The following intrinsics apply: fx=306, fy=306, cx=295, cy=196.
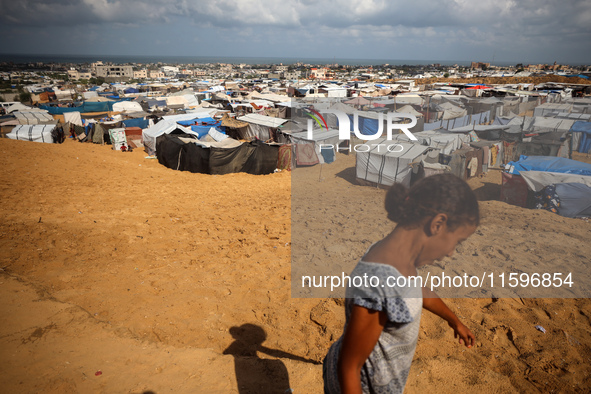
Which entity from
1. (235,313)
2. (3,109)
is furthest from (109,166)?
(3,109)

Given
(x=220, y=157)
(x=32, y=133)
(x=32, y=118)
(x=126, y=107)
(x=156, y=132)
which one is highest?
(x=126, y=107)

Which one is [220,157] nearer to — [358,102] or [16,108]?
[358,102]

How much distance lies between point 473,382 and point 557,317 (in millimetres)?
2133

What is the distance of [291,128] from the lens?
20594 millimetres

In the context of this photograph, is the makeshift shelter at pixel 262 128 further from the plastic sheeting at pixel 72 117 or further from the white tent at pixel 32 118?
the plastic sheeting at pixel 72 117

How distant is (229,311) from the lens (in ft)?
16.2

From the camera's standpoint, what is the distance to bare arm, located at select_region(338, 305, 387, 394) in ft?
4.80

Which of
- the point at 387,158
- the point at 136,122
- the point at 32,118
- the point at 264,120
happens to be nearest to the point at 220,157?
the point at 264,120

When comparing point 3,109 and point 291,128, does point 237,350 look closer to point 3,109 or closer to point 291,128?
point 291,128

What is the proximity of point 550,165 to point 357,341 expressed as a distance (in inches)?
240

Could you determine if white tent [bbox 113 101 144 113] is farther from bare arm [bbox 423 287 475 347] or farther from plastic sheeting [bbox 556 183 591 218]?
bare arm [bbox 423 287 475 347]

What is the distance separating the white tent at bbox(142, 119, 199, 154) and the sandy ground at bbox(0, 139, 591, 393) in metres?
11.1

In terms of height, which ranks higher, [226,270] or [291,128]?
[291,128]

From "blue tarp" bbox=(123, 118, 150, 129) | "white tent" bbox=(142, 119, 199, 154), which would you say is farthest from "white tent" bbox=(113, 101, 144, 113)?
"white tent" bbox=(142, 119, 199, 154)
